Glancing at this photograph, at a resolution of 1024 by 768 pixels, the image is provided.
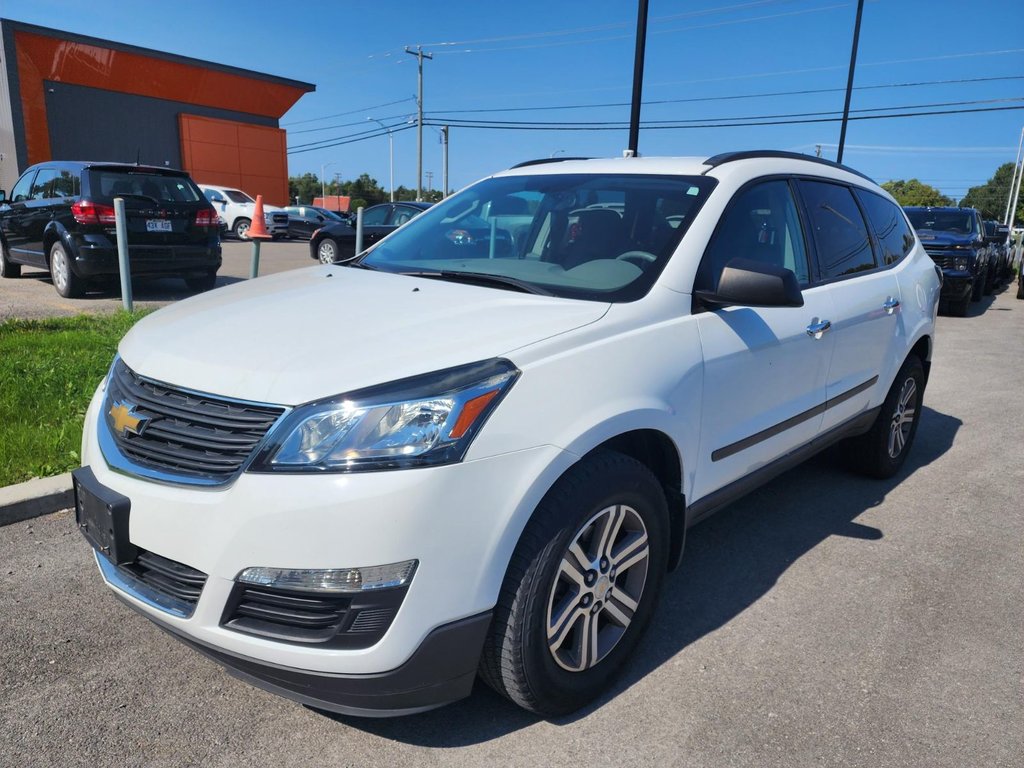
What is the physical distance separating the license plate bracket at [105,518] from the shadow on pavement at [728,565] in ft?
2.75

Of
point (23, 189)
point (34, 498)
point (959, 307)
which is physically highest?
point (23, 189)

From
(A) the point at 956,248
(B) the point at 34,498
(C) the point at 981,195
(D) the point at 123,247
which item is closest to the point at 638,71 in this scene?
(A) the point at 956,248

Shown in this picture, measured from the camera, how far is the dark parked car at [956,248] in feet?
43.9

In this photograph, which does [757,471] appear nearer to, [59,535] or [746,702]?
[746,702]

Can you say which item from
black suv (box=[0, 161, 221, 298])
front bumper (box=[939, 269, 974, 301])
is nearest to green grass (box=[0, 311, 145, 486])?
black suv (box=[0, 161, 221, 298])

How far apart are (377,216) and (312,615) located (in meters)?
16.6

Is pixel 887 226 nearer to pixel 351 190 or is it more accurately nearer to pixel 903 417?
pixel 903 417

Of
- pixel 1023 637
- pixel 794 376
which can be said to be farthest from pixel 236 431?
pixel 1023 637

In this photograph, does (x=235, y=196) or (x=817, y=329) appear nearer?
(x=817, y=329)

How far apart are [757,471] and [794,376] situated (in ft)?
1.45

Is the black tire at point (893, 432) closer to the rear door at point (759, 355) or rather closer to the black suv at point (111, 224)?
the rear door at point (759, 355)

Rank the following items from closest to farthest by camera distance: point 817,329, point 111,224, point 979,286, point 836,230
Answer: point 817,329 → point 836,230 → point 111,224 → point 979,286

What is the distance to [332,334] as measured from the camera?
2.35 meters

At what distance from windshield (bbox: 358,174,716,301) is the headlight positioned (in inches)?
34.5
